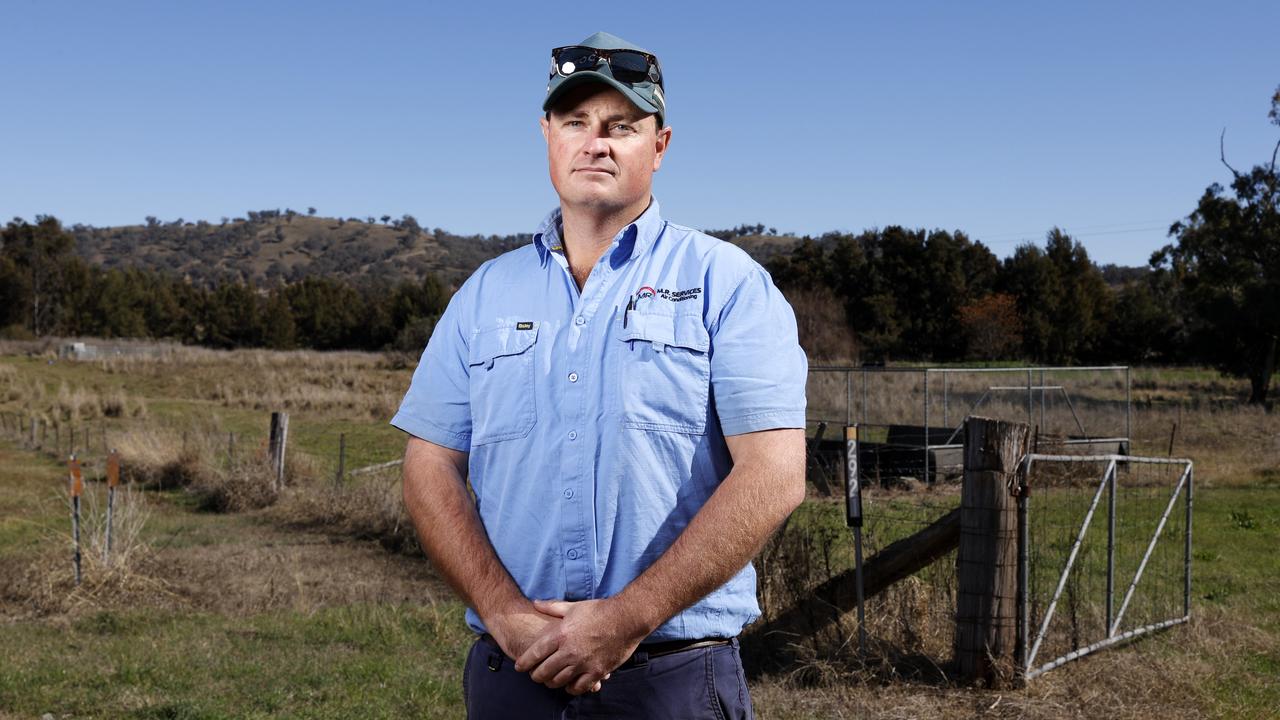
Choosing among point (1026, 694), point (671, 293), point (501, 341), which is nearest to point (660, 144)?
point (671, 293)

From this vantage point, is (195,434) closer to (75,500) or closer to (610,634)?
(75,500)

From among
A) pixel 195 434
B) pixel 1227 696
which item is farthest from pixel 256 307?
pixel 1227 696

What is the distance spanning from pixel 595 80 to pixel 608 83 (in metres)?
0.03

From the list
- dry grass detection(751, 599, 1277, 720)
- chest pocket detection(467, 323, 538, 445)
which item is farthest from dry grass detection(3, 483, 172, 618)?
chest pocket detection(467, 323, 538, 445)

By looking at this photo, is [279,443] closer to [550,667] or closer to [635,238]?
[635,238]

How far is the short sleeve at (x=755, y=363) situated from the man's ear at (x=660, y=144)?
0.34 m

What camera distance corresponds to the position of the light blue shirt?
6.95 ft

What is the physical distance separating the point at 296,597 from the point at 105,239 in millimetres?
140045

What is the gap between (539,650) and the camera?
204 centimetres

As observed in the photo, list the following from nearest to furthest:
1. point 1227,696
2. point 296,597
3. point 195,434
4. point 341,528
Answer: point 1227,696, point 296,597, point 341,528, point 195,434

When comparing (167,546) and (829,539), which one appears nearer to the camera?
(829,539)

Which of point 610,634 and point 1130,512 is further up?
point 610,634

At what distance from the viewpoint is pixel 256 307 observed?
6519 centimetres

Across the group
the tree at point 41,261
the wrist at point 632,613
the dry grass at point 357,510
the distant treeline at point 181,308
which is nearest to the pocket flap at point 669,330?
the wrist at point 632,613
